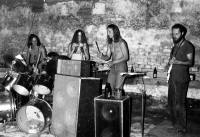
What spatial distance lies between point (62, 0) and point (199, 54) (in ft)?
17.2

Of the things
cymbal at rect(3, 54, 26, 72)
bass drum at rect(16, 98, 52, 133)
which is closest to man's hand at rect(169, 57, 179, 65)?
bass drum at rect(16, 98, 52, 133)

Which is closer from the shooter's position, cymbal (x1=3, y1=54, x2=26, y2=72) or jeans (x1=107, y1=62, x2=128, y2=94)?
cymbal (x1=3, y1=54, x2=26, y2=72)

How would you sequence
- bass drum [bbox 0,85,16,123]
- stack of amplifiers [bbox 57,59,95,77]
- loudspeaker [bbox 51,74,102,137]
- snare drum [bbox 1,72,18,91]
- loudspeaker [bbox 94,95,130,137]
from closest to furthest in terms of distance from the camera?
loudspeaker [bbox 94,95,130,137] → loudspeaker [bbox 51,74,102,137] → stack of amplifiers [bbox 57,59,95,77] → bass drum [bbox 0,85,16,123] → snare drum [bbox 1,72,18,91]

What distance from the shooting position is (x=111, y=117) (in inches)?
136

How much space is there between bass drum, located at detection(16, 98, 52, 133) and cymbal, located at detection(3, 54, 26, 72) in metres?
0.72

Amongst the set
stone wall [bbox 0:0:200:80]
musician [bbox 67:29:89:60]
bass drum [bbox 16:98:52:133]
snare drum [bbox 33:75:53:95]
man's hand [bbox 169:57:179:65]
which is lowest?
bass drum [bbox 16:98:52:133]

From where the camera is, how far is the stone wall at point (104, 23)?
6.85 m

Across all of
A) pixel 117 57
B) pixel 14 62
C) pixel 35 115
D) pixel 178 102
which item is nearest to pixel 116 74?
pixel 117 57

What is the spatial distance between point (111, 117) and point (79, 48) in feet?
13.1

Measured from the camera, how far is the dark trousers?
4.38 m

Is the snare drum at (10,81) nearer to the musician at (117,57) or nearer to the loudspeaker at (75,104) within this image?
the loudspeaker at (75,104)

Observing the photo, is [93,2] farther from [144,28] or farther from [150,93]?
[150,93]

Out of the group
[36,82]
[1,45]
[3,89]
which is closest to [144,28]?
[36,82]

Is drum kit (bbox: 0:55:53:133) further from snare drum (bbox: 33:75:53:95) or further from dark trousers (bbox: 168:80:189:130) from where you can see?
dark trousers (bbox: 168:80:189:130)
